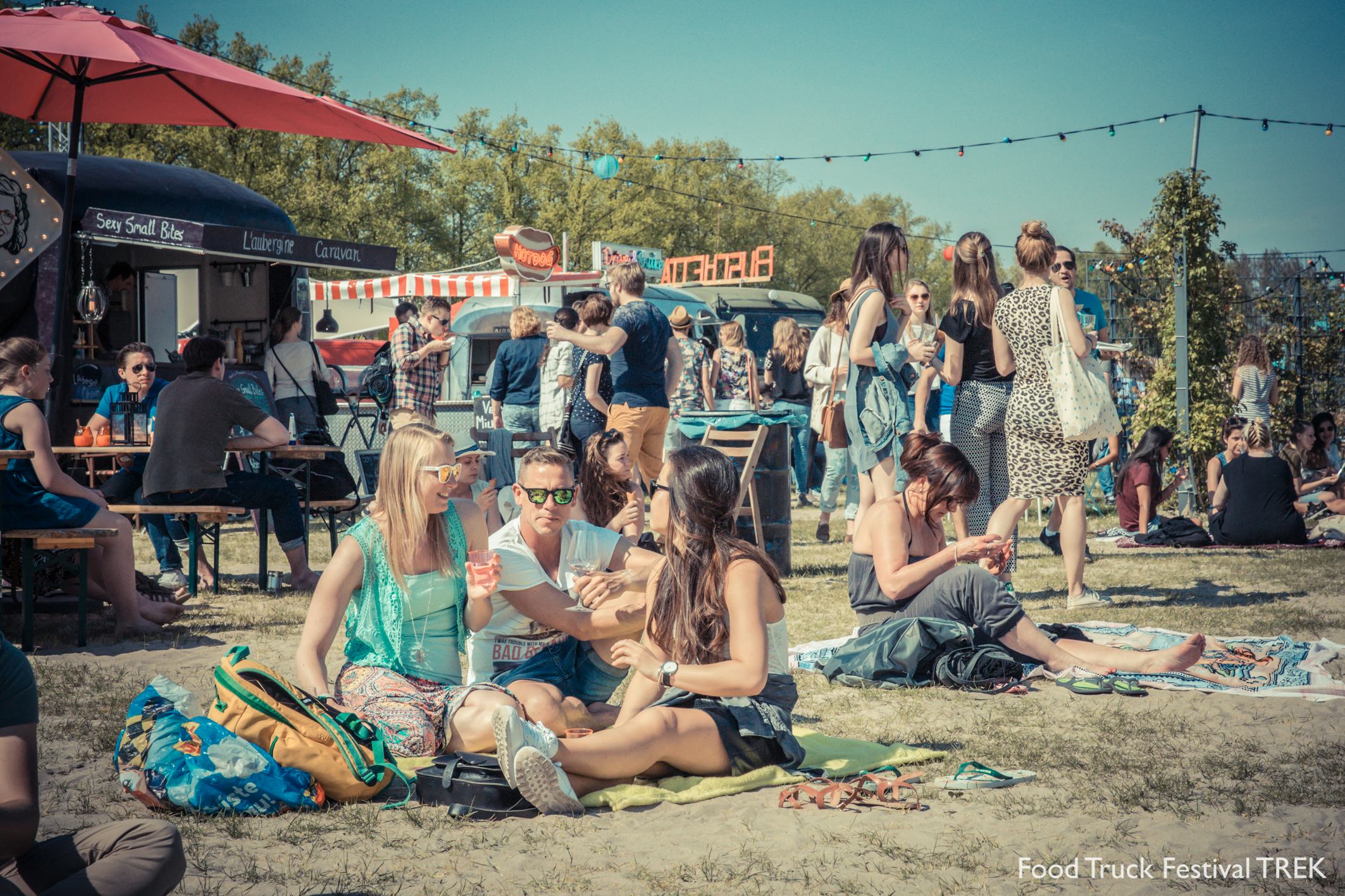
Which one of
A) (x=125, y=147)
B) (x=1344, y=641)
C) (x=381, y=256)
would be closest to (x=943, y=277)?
(x=125, y=147)

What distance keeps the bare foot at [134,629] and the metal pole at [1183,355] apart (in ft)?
29.6

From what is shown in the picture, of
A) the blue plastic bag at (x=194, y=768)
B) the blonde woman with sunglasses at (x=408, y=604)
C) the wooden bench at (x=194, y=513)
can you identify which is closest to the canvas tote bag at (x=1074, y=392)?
the blonde woman with sunglasses at (x=408, y=604)

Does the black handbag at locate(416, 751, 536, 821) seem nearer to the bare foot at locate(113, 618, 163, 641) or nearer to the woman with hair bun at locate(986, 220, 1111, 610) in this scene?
the bare foot at locate(113, 618, 163, 641)

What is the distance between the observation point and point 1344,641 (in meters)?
5.64

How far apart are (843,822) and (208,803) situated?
1.78m

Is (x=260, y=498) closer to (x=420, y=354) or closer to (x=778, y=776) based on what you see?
(x=420, y=354)

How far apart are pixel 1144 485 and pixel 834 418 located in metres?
3.14

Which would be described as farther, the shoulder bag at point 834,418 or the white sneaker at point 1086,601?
the shoulder bag at point 834,418

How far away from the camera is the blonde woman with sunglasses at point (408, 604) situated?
12.2 feet

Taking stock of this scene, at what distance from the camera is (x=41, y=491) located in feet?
19.2

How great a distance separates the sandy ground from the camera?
283 centimetres

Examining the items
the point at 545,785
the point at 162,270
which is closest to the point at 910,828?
the point at 545,785

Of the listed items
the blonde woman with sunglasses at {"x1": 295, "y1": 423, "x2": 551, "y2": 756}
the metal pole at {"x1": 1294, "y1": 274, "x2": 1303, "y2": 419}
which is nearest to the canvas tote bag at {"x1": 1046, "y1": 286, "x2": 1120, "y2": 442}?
the blonde woman with sunglasses at {"x1": 295, "y1": 423, "x2": 551, "y2": 756}

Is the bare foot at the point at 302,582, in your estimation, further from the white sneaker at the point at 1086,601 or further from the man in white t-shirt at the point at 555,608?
the white sneaker at the point at 1086,601
